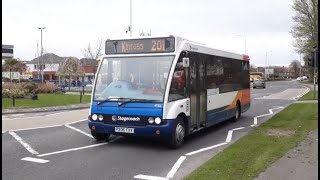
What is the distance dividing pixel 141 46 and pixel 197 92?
202 cm

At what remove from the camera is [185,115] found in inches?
416

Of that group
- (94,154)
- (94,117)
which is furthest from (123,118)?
(94,154)

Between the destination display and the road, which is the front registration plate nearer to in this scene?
the road

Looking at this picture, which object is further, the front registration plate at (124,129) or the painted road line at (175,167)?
the front registration plate at (124,129)

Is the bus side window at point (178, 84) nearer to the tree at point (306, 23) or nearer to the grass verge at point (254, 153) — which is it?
the grass verge at point (254, 153)

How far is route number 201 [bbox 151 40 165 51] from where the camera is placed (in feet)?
34.0

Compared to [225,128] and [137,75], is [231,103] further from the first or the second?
[137,75]

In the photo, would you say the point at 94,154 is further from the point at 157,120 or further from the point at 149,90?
the point at 149,90

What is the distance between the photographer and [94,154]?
30.5 feet

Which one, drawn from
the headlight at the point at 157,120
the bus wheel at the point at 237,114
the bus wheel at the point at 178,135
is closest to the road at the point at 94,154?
the bus wheel at the point at 178,135

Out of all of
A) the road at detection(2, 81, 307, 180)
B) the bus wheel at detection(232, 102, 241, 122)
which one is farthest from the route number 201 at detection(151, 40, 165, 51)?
the bus wheel at detection(232, 102, 241, 122)

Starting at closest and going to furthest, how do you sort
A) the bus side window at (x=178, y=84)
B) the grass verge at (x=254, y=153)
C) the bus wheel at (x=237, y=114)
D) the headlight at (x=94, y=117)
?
the grass verge at (x=254, y=153), the bus side window at (x=178, y=84), the headlight at (x=94, y=117), the bus wheel at (x=237, y=114)

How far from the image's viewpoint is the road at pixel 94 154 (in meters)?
7.51

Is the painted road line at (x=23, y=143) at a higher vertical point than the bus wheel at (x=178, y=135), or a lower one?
→ lower
